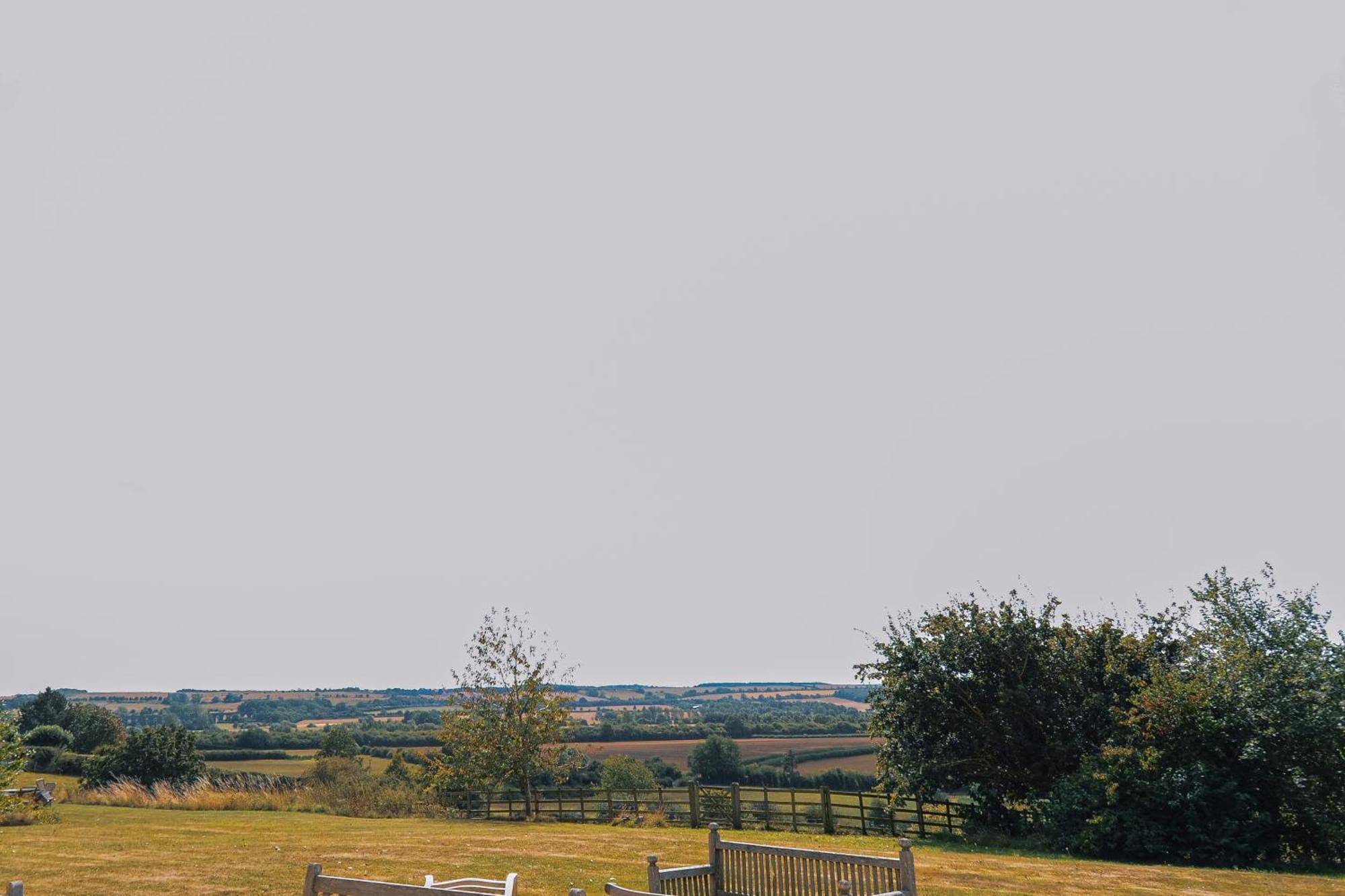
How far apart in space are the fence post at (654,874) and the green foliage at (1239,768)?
1764 cm

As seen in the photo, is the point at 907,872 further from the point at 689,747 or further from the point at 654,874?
the point at 689,747

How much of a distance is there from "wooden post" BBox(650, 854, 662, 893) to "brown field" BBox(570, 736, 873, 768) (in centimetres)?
6061

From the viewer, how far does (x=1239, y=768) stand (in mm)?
21578

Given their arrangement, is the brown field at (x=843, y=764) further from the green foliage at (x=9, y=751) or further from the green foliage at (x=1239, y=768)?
the green foliage at (x=9, y=751)

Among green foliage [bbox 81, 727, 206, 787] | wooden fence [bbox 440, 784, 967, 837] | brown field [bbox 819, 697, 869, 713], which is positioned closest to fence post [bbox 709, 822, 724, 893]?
wooden fence [bbox 440, 784, 967, 837]

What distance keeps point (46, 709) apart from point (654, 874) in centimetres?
7982

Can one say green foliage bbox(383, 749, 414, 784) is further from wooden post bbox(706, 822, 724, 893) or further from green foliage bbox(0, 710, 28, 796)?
wooden post bbox(706, 822, 724, 893)

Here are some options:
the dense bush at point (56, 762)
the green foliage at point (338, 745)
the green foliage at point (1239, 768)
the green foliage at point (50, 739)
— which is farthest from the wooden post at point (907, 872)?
the green foliage at point (50, 739)

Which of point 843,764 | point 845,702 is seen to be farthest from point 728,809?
point 845,702

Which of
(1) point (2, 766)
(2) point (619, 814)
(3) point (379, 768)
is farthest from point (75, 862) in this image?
(3) point (379, 768)

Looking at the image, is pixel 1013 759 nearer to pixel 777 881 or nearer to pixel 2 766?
pixel 777 881

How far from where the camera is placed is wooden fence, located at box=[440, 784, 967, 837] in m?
26.8

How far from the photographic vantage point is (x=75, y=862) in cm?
1748

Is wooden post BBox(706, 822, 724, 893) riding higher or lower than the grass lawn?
higher
